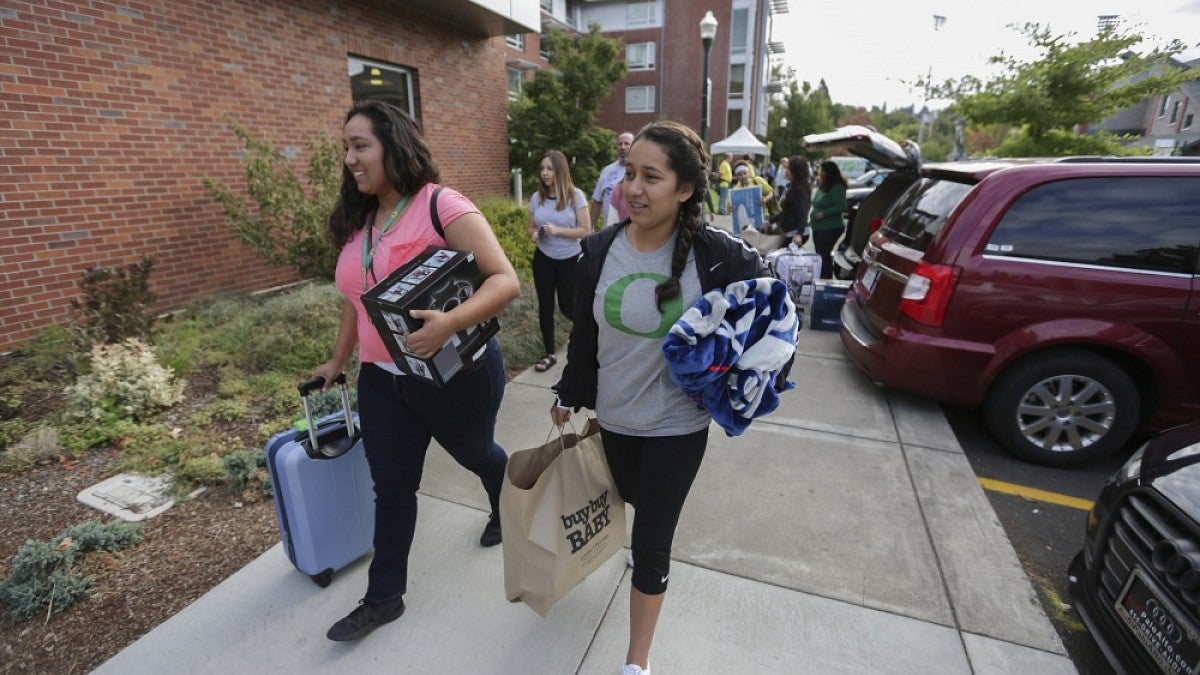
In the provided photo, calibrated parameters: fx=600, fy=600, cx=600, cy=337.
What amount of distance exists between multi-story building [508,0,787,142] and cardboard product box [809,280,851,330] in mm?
29742

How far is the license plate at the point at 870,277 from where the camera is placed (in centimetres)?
448

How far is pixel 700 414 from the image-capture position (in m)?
1.91

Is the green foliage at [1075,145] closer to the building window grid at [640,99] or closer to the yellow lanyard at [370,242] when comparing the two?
the yellow lanyard at [370,242]

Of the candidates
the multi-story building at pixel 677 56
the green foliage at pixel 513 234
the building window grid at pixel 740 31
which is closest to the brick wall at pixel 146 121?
the green foliage at pixel 513 234

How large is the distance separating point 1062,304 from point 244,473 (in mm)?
4733

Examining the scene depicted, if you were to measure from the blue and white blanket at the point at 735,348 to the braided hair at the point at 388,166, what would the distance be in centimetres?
111

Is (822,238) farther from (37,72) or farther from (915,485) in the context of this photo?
(37,72)

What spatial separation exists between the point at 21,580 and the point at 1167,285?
5.77 metres

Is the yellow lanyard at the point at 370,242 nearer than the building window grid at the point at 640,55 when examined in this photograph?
Yes

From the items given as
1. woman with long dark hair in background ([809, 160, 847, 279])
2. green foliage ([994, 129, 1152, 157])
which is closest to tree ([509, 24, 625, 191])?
woman with long dark hair in background ([809, 160, 847, 279])

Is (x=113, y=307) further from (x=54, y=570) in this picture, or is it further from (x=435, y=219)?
(x=435, y=219)

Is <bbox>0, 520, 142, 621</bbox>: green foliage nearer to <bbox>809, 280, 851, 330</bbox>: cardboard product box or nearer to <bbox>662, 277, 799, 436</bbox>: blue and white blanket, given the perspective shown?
<bbox>662, 277, 799, 436</bbox>: blue and white blanket

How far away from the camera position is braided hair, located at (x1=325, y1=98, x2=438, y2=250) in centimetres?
207

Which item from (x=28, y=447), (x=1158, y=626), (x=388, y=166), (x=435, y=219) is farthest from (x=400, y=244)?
(x=28, y=447)
